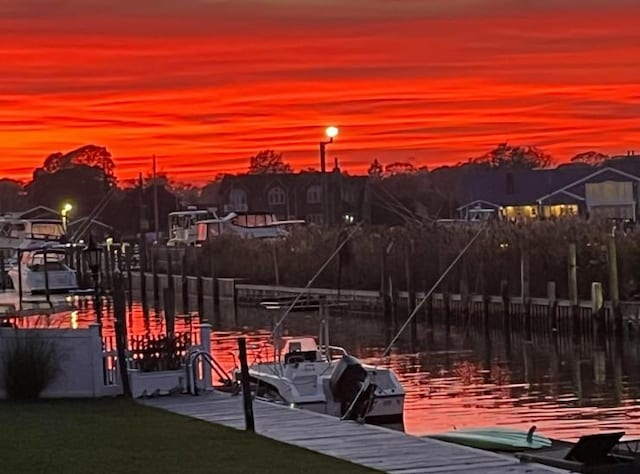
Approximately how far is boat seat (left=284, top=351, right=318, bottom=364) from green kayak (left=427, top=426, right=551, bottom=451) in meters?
5.42

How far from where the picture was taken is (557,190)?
106 metres

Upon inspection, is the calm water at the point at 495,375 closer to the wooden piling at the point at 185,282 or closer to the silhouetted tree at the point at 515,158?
the wooden piling at the point at 185,282

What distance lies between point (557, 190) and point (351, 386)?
84039mm

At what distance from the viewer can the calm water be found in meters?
26.9

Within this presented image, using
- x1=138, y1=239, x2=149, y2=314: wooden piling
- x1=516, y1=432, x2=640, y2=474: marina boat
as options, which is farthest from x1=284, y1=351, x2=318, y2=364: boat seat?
x1=138, y1=239, x2=149, y2=314: wooden piling

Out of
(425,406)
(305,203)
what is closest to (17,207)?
(305,203)

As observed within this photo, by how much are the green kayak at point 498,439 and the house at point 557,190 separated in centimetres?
7007

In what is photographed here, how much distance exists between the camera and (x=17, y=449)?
16.2 m

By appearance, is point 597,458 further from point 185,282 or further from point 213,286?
point 185,282

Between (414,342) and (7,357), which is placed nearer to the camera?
(7,357)

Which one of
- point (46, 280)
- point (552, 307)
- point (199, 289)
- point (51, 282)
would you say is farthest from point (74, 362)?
point (199, 289)

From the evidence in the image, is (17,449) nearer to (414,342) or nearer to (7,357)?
(7,357)

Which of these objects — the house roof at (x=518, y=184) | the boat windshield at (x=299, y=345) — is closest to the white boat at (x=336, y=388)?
the boat windshield at (x=299, y=345)

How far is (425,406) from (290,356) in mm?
3886
